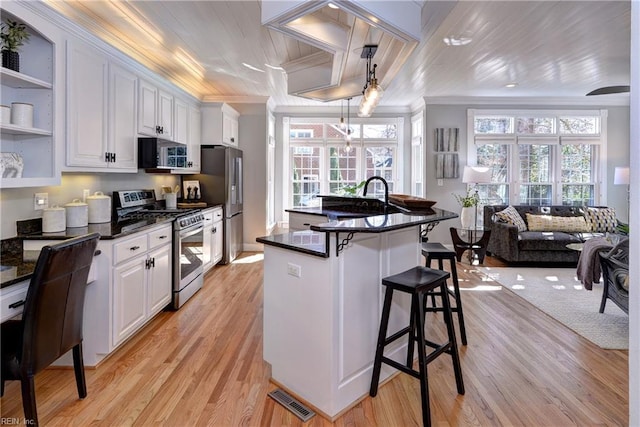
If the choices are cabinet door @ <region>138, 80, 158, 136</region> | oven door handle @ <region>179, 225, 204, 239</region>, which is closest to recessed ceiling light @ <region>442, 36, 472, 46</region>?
cabinet door @ <region>138, 80, 158, 136</region>

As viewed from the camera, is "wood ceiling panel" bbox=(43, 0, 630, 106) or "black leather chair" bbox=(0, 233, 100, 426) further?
"wood ceiling panel" bbox=(43, 0, 630, 106)

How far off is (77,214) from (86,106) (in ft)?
2.75

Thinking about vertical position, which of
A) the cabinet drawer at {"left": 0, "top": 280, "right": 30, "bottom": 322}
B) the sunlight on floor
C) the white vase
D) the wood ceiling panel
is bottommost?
the sunlight on floor

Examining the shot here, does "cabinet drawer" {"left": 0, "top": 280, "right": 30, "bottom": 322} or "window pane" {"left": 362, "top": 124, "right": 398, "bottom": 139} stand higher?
"window pane" {"left": 362, "top": 124, "right": 398, "bottom": 139}

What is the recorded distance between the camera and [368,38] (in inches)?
112

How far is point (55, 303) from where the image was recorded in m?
1.86

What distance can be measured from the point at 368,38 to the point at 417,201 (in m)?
1.38

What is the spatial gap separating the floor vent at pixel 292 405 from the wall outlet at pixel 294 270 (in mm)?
739

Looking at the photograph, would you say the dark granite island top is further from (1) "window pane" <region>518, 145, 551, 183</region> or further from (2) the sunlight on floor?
(1) "window pane" <region>518, 145, 551, 183</region>

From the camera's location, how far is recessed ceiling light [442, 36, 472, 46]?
143 inches

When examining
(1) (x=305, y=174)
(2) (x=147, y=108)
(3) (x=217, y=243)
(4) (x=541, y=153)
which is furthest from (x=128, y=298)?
(4) (x=541, y=153)

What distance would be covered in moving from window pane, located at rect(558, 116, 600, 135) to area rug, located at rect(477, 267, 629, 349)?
8.68 feet

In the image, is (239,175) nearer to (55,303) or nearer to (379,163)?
(379,163)

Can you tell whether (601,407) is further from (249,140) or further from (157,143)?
(249,140)
